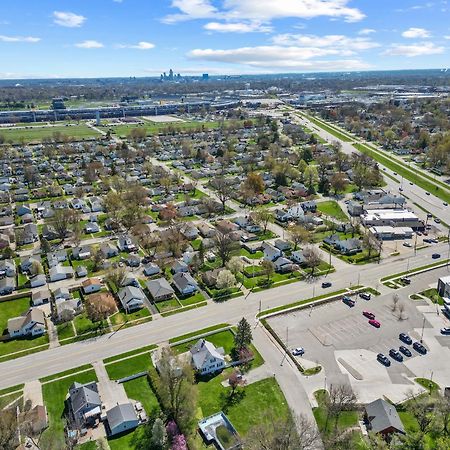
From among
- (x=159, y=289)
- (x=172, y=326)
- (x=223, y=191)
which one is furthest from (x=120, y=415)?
(x=223, y=191)

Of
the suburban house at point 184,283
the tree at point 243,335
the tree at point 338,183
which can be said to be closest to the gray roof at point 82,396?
the tree at point 243,335

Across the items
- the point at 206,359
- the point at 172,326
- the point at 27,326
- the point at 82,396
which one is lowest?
the point at 172,326

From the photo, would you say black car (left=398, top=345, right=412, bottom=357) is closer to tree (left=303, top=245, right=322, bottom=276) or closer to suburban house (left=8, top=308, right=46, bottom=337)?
tree (left=303, top=245, right=322, bottom=276)

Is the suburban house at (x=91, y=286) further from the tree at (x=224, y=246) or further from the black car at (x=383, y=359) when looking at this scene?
the black car at (x=383, y=359)

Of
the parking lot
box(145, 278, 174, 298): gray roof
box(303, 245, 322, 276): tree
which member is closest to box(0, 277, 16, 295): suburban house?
box(145, 278, 174, 298): gray roof

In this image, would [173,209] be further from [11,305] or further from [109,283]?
[11,305]

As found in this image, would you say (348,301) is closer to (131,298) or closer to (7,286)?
(131,298)
